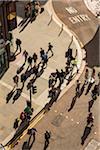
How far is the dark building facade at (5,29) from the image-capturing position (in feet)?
136

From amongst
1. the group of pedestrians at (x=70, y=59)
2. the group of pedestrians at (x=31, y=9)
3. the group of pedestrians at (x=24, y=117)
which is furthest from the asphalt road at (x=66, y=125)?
the group of pedestrians at (x=31, y=9)

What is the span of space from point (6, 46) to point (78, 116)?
1170 cm

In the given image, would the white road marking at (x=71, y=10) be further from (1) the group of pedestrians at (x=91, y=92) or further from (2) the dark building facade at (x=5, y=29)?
(1) the group of pedestrians at (x=91, y=92)

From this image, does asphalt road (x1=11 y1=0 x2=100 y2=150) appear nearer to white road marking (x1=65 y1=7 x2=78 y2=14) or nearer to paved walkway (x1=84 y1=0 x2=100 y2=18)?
white road marking (x1=65 y1=7 x2=78 y2=14)

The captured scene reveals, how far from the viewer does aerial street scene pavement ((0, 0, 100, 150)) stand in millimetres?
38000

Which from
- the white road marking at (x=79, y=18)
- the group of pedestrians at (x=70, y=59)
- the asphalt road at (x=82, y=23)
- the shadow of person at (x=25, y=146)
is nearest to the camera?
the shadow of person at (x=25, y=146)

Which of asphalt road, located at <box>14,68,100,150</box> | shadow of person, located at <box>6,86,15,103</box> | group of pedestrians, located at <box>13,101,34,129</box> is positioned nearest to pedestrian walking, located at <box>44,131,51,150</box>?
asphalt road, located at <box>14,68,100,150</box>

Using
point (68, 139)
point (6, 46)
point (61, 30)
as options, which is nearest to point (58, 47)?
point (61, 30)

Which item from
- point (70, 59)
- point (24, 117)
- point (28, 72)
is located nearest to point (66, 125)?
point (24, 117)

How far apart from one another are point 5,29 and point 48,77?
24.0ft

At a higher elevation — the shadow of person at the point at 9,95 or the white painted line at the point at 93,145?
the shadow of person at the point at 9,95

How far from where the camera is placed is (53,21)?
53.4 meters

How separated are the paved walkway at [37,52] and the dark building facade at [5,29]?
1164 mm

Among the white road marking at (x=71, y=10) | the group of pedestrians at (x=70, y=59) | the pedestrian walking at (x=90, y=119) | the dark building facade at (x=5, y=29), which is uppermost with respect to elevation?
the white road marking at (x=71, y=10)
